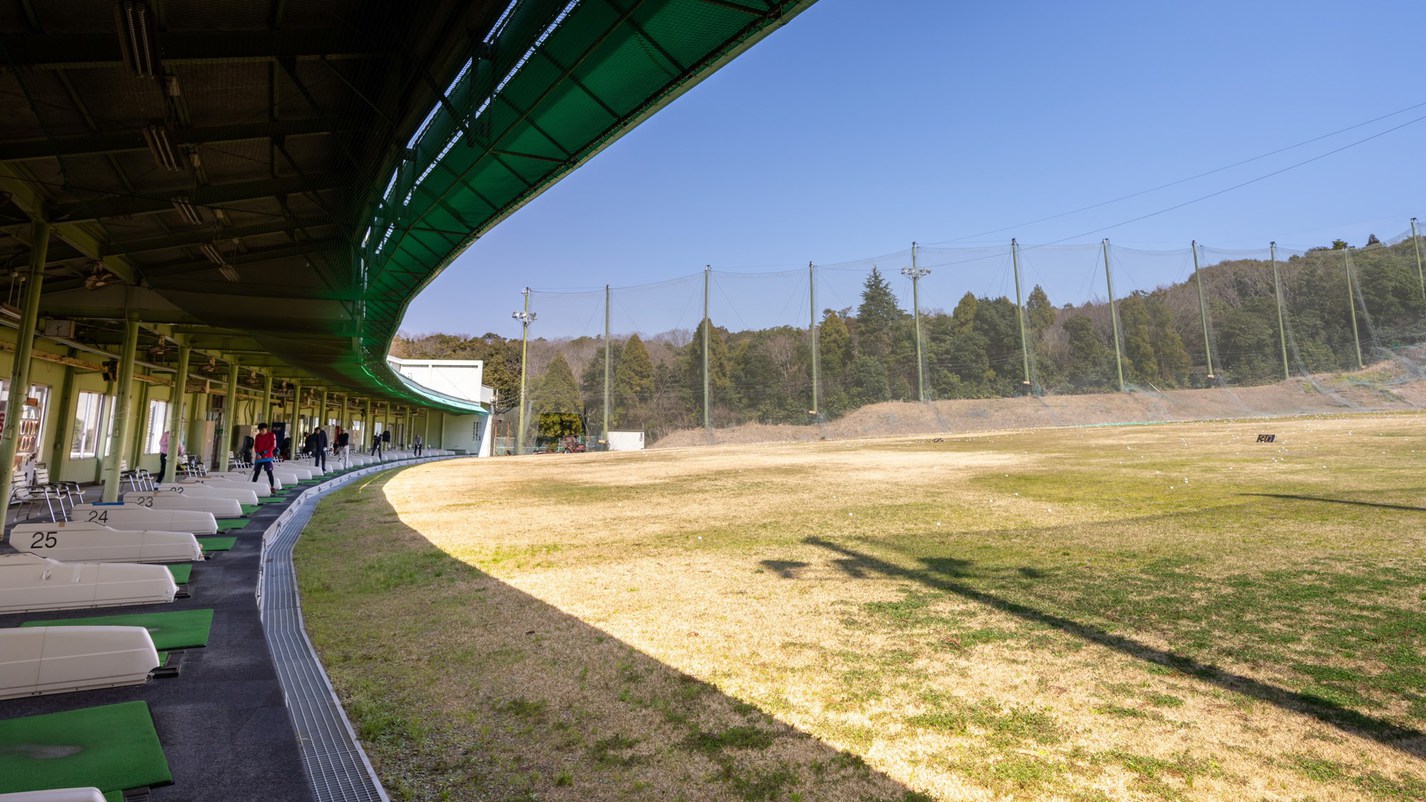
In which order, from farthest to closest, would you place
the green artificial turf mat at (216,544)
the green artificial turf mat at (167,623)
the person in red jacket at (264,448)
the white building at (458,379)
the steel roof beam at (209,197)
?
the white building at (458,379) → the person in red jacket at (264,448) → the green artificial turf mat at (216,544) → the steel roof beam at (209,197) → the green artificial turf mat at (167,623)

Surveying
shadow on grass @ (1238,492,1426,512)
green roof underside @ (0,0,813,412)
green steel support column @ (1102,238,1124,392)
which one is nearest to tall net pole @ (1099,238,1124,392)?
green steel support column @ (1102,238,1124,392)

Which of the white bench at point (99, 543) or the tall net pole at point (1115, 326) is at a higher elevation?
the tall net pole at point (1115, 326)

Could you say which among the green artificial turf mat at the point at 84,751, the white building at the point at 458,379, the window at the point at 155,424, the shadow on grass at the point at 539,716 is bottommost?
the shadow on grass at the point at 539,716

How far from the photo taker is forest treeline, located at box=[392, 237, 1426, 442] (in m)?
51.3

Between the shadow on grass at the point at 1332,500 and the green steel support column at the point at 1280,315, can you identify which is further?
the green steel support column at the point at 1280,315

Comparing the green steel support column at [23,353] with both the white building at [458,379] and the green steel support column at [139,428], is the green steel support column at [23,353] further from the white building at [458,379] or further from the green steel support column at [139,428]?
the white building at [458,379]

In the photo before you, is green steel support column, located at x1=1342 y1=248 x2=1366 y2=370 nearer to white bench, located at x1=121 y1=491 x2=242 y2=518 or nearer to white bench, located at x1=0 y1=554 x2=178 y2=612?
white bench, located at x1=121 y1=491 x2=242 y2=518

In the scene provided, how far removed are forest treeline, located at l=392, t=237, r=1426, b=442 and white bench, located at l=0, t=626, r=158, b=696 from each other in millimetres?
53526

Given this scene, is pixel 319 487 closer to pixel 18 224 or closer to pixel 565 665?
pixel 18 224

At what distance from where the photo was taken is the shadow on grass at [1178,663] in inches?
148

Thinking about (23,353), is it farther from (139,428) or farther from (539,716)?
(139,428)

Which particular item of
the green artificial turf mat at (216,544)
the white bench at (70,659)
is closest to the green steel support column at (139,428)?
the green artificial turf mat at (216,544)

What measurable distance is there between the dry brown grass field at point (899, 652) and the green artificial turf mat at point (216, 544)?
113 centimetres

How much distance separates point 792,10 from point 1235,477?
17183 mm
